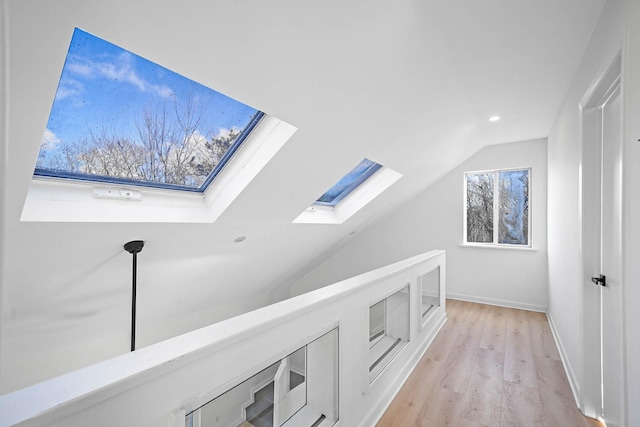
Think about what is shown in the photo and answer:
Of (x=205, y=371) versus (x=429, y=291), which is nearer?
(x=205, y=371)

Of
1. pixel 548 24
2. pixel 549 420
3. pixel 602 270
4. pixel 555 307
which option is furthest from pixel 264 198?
pixel 555 307

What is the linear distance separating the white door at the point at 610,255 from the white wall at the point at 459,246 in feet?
7.85

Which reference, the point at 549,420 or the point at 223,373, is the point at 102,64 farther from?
the point at 549,420

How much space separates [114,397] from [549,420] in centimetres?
243

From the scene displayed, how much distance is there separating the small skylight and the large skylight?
56.8 inches

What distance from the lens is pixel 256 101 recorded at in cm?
148

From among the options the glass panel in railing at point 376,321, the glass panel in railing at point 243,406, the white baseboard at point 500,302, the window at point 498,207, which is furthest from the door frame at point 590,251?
the window at point 498,207

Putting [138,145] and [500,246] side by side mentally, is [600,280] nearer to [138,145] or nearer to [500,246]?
[500,246]

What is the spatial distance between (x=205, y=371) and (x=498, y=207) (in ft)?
15.0

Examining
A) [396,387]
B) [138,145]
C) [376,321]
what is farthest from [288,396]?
[138,145]

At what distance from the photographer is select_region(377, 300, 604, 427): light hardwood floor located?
190cm

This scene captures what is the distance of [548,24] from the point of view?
166 centimetres

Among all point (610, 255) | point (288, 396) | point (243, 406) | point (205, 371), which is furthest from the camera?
point (610, 255)

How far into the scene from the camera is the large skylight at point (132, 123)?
1.28 m
